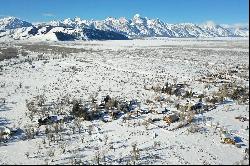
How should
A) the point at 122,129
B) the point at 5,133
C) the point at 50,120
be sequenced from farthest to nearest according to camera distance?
1. the point at 50,120
2. the point at 122,129
3. the point at 5,133

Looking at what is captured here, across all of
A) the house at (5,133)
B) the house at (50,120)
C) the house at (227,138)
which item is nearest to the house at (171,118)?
the house at (227,138)

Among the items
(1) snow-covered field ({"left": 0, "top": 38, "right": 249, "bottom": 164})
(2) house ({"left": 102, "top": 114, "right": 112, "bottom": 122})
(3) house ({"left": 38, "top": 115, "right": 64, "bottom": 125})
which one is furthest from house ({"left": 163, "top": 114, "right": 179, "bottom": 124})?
(3) house ({"left": 38, "top": 115, "right": 64, "bottom": 125})

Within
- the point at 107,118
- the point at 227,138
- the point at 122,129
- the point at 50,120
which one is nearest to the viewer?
the point at 227,138

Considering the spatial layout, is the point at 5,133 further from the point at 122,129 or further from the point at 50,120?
the point at 122,129

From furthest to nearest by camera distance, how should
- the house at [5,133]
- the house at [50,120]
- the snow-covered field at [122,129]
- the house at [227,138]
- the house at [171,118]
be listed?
1. the house at [50,120]
2. the house at [171,118]
3. the house at [5,133]
4. the house at [227,138]
5. the snow-covered field at [122,129]

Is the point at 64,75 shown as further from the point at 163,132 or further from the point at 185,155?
the point at 185,155

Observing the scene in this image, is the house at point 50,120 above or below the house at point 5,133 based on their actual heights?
above

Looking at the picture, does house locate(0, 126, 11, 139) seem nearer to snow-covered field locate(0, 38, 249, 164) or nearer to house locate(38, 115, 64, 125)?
snow-covered field locate(0, 38, 249, 164)

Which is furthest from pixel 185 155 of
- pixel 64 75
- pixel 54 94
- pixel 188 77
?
pixel 64 75

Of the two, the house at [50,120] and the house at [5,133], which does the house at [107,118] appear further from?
the house at [5,133]

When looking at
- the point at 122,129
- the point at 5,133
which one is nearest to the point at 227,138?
the point at 122,129

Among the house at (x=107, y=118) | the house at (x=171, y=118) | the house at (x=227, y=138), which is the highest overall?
the house at (x=171, y=118)
